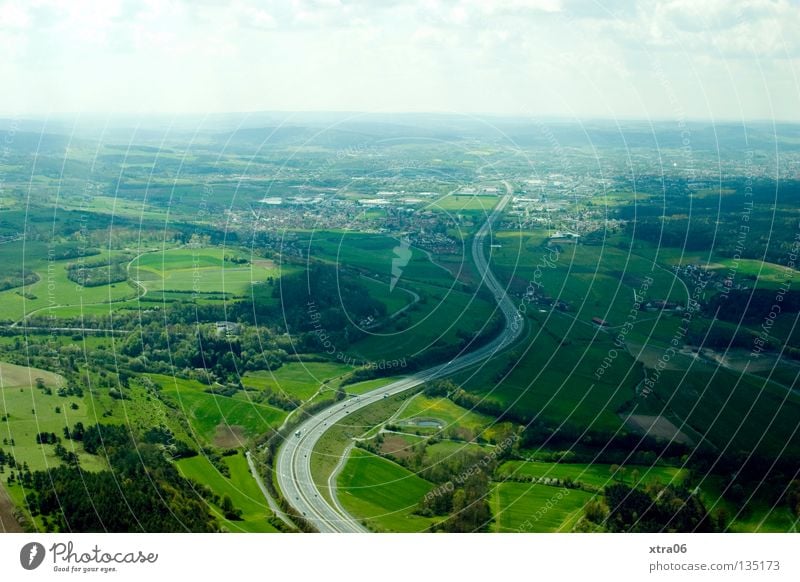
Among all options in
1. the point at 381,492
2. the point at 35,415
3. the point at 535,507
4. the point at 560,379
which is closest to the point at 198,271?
the point at 35,415

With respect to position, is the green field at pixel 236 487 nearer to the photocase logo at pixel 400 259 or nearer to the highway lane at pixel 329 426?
the highway lane at pixel 329 426

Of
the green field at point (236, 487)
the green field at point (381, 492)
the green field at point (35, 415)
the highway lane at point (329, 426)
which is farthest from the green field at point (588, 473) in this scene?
the green field at point (35, 415)

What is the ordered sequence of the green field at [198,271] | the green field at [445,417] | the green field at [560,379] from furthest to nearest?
1. the green field at [198,271]
2. the green field at [560,379]
3. the green field at [445,417]

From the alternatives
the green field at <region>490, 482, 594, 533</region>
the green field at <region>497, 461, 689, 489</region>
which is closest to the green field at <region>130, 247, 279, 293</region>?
the green field at <region>497, 461, 689, 489</region>

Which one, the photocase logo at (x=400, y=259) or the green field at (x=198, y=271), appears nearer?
the green field at (x=198, y=271)

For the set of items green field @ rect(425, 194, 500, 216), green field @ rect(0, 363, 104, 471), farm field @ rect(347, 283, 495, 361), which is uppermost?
green field @ rect(425, 194, 500, 216)

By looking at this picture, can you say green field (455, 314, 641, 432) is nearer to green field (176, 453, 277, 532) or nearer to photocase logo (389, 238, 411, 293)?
photocase logo (389, 238, 411, 293)
